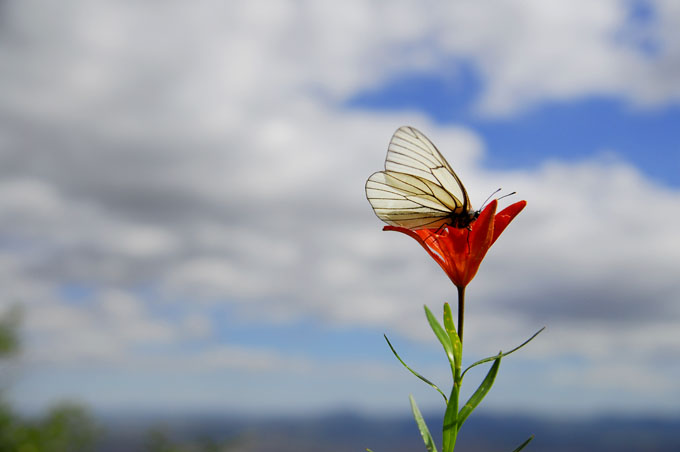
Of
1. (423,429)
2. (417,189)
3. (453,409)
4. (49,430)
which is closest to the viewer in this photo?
(453,409)

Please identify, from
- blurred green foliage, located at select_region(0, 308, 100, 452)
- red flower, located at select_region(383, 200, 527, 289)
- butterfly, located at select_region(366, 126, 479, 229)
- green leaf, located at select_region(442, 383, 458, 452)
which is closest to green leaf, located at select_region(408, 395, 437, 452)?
green leaf, located at select_region(442, 383, 458, 452)

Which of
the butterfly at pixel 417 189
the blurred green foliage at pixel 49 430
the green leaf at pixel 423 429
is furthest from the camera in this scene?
the blurred green foliage at pixel 49 430

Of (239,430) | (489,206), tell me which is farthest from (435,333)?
(239,430)

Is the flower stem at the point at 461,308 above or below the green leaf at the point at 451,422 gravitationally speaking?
above

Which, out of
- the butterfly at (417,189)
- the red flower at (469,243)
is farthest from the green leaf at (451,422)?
the butterfly at (417,189)

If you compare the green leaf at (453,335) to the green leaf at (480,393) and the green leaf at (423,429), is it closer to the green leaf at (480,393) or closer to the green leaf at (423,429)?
the green leaf at (480,393)

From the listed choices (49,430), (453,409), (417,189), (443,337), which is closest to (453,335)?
(443,337)

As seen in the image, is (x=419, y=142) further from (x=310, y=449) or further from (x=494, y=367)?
(x=310, y=449)

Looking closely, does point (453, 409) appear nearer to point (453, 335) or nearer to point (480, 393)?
point (480, 393)
